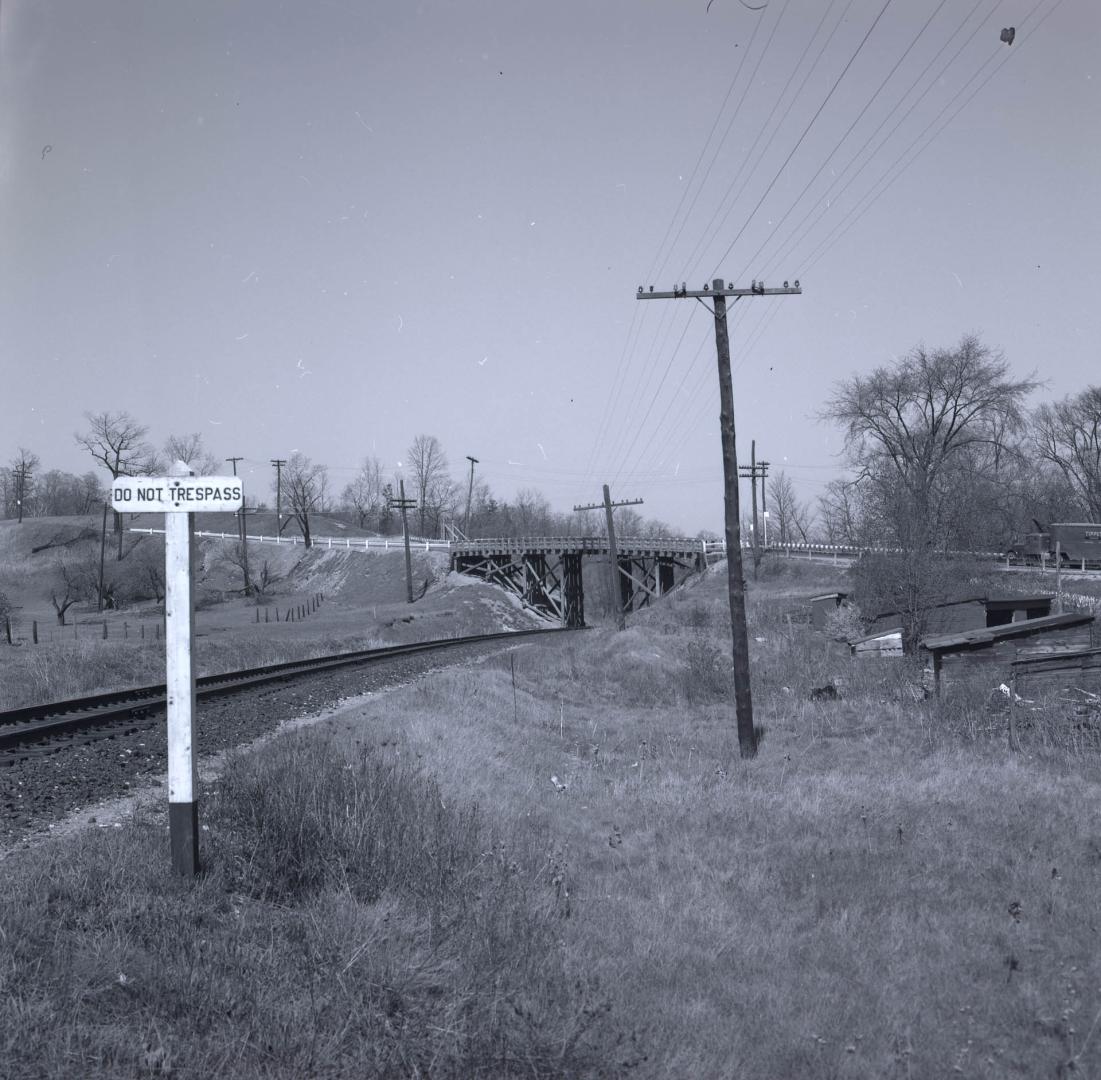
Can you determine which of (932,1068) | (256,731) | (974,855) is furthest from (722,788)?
(932,1068)

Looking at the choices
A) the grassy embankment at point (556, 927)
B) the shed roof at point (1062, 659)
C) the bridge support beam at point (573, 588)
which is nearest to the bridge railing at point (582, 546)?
the bridge support beam at point (573, 588)

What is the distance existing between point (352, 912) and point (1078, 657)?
55.7ft

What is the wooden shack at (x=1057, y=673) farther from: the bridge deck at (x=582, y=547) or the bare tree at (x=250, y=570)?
the bare tree at (x=250, y=570)

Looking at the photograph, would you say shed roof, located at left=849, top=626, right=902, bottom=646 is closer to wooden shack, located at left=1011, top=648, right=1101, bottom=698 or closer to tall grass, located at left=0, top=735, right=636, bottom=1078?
wooden shack, located at left=1011, top=648, right=1101, bottom=698

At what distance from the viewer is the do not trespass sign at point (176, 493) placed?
562cm

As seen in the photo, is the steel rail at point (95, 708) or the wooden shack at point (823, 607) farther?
the wooden shack at point (823, 607)

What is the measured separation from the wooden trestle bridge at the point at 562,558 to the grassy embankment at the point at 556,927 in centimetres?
5481

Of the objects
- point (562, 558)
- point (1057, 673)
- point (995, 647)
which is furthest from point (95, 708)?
point (562, 558)

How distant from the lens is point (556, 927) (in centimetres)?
659

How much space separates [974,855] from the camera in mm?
9445

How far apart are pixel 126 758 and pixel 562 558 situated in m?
60.3

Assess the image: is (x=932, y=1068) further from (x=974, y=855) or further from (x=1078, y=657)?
(x=1078, y=657)

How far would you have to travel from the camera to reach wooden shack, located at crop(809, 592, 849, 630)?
43781 mm

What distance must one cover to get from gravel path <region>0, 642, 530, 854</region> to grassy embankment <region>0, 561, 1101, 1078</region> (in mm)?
1089
